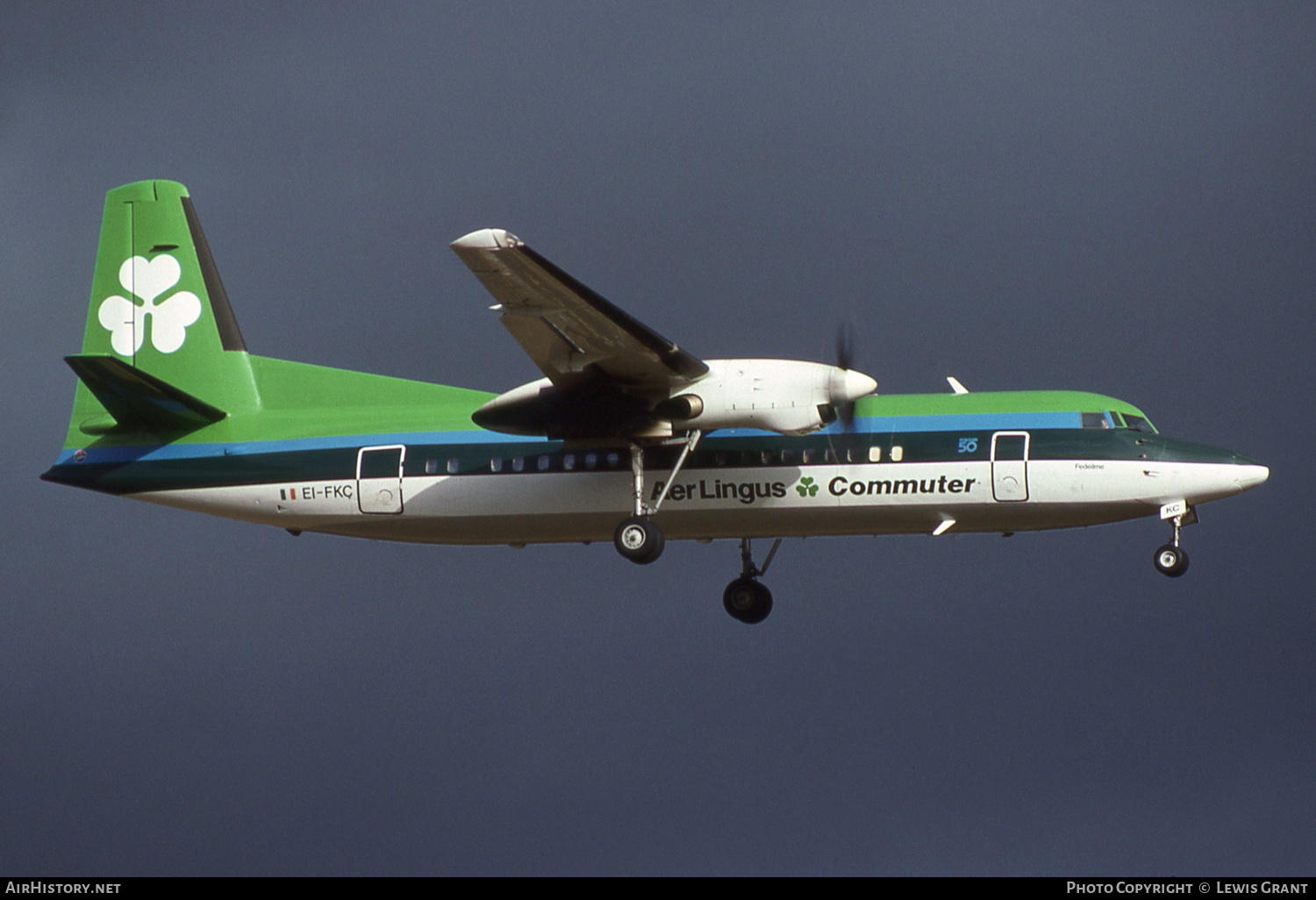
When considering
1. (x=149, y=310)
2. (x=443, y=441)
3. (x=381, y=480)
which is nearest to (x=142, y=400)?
(x=149, y=310)

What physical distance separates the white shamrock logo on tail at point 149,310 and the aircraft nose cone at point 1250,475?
→ 14570 millimetres

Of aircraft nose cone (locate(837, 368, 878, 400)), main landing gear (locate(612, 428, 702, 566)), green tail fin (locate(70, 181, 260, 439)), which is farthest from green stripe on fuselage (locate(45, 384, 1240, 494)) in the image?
aircraft nose cone (locate(837, 368, 878, 400))

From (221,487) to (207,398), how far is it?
1603 millimetres

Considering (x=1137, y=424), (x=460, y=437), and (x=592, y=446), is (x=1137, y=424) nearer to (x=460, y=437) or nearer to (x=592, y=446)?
(x=592, y=446)

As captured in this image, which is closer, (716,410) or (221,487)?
(716,410)

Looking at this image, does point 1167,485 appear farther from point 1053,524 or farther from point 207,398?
point 207,398

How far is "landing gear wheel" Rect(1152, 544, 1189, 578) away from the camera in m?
23.0

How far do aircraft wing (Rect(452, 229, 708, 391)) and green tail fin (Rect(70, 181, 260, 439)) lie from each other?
5636mm

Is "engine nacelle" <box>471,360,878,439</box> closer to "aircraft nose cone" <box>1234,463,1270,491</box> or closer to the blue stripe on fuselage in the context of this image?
the blue stripe on fuselage

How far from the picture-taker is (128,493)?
25.8m

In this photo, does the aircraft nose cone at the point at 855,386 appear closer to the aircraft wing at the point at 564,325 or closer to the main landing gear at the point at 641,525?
the aircraft wing at the point at 564,325

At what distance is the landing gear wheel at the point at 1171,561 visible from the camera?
75.4 feet

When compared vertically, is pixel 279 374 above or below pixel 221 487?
above

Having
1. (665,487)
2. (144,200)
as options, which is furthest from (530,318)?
(144,200)
